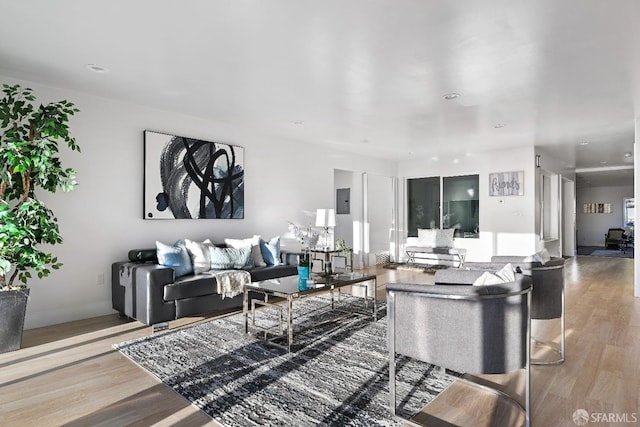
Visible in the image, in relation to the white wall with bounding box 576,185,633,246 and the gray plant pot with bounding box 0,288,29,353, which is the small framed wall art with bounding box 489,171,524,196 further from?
the white wall with bounding box 576,185,633,246

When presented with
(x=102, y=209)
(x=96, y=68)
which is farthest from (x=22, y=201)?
(x=96, y=68)

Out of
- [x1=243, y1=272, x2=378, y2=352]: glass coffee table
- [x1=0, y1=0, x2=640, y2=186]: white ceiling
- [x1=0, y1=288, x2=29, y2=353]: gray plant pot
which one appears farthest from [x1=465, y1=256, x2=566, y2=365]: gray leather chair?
[x1=0, y1=288, x2=29, y2=353]: gray plant pot

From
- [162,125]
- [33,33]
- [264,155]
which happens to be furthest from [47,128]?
[264,155]

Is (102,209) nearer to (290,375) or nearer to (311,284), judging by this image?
(311,284)

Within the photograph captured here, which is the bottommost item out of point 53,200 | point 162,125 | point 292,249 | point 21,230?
point 292,249

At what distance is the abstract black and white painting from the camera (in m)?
4.64

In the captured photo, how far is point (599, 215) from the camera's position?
15.0 m

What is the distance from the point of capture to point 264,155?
19.8 ft

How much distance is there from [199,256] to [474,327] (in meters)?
3.36

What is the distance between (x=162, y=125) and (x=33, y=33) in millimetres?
2065

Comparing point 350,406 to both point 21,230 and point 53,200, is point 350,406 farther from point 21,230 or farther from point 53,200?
point 53,200

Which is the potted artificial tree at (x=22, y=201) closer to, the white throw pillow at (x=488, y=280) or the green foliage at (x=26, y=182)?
the green foliage at (x=26, y=182)

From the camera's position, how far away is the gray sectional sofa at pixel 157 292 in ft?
12.1

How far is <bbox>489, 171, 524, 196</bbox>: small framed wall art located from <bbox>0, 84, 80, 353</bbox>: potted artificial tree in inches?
288
